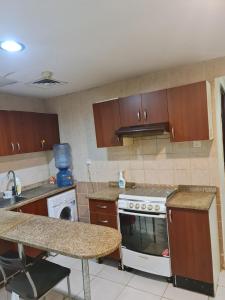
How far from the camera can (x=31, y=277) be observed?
166cm

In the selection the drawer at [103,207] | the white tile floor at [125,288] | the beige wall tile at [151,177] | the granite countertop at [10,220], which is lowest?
the white tile floor at [125,288]

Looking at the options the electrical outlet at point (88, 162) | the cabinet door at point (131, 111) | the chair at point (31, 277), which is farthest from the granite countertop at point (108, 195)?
the chair at point (31, 277)

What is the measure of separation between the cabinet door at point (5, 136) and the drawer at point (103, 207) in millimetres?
1293

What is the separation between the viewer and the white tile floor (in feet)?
7.43

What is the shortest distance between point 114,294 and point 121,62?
7.93 ft

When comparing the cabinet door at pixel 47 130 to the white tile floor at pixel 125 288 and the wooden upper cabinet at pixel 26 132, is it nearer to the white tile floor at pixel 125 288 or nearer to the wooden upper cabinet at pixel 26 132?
the wooden upper cabinet at pixel 26 132

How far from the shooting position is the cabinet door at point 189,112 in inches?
91.9

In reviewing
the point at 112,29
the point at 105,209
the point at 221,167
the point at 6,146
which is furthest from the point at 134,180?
the point at 112,29

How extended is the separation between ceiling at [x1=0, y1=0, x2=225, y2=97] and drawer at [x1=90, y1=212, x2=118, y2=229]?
1.74m

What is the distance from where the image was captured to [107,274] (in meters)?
2.69

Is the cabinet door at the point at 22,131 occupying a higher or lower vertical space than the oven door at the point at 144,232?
higher

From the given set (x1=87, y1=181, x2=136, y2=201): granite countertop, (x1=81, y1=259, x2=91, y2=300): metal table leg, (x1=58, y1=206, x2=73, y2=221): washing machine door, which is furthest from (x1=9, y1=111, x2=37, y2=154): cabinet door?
(x1=81, y1=259, x2=91, y2=300): metal table leg

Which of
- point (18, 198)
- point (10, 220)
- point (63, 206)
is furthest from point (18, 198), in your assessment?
point (10, 220)

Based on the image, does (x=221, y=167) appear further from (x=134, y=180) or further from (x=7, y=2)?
(x=7, y=2)
